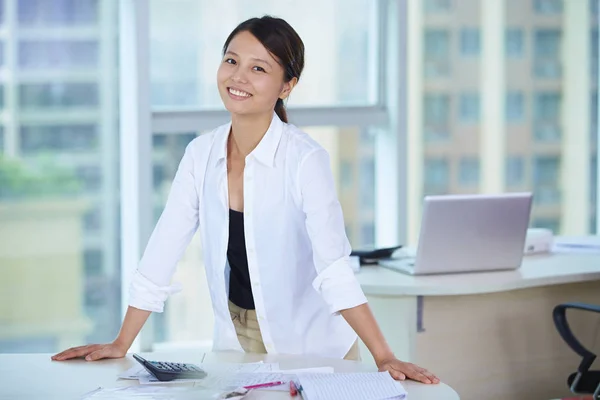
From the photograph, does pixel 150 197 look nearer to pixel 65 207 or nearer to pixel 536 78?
pixel 65 207

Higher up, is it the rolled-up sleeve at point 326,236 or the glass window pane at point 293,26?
the glass window pane at point 293,26

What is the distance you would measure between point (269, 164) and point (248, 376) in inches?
22.9

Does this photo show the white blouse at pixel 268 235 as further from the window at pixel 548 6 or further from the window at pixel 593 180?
the window at pixel 593 180

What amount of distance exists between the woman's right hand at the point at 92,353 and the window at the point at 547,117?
3.73 m

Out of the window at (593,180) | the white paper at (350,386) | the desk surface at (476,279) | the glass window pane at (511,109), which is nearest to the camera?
the white paper at (350,386)

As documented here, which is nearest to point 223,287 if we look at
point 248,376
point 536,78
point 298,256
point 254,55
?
point 298,256

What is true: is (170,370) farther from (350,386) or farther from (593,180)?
(593,180)

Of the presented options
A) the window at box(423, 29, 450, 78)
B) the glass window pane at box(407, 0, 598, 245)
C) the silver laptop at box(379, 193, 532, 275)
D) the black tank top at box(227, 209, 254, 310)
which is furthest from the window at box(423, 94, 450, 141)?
the black tank top at box(227, 209, 254, 310)

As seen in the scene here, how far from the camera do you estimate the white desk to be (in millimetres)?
3281

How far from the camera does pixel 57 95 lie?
4.65m

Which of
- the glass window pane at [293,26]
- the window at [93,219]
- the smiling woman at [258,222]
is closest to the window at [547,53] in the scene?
the glass window pane at [293,26]

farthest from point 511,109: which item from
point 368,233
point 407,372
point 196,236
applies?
point 407,372

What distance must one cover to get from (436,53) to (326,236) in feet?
9.99

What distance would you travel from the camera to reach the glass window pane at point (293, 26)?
4.69 m
